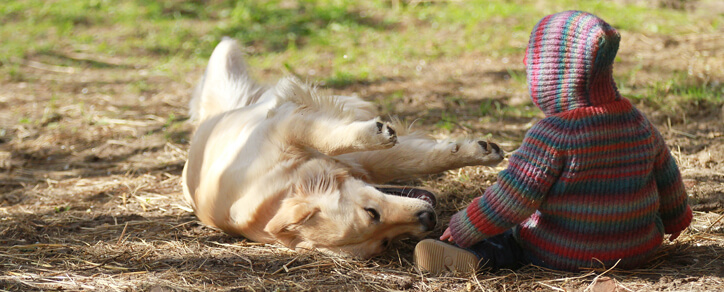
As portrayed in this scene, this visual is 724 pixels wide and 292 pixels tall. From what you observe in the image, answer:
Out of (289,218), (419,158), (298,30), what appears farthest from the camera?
(298,30)

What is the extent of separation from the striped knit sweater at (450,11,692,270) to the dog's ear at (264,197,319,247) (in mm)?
738

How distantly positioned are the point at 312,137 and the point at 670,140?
250 cm

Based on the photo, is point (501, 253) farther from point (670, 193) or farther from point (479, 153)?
point (670, 193)

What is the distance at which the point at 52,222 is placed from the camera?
3852 mm

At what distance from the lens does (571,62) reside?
2.35 m

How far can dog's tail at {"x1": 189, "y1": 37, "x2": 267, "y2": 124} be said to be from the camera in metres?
4.64

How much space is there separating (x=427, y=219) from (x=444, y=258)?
0.19m

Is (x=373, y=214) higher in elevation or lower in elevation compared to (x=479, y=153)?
lower

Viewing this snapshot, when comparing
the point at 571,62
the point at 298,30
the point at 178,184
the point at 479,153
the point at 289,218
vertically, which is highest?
the point at 571,62

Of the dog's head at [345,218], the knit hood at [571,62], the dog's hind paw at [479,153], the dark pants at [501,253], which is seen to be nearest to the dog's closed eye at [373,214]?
the dog's head at [345,218]

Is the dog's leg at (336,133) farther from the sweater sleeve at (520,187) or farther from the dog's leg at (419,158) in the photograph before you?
the sweater sleeve at (520,187)

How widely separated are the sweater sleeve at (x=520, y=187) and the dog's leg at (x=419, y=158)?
550 mm

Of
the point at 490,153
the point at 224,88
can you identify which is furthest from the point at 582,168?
the point at 224,88

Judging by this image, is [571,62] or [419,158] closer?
[571,62]
